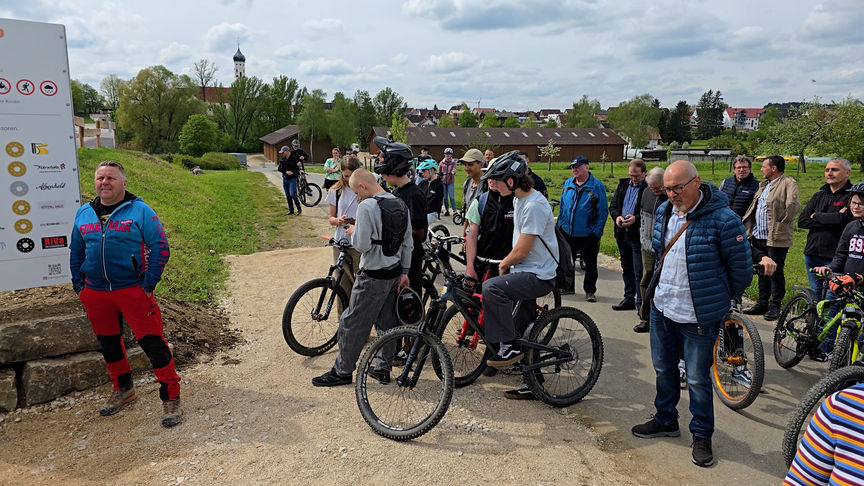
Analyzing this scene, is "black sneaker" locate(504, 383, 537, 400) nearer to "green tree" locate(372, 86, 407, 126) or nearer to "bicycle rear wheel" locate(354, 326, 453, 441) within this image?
"bicycle rear wheel" locate(354, 326, 453, 441)

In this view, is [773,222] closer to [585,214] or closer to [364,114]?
[585,214]

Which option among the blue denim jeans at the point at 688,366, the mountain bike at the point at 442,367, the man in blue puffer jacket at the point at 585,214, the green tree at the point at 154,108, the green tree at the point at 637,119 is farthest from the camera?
the green tree at the point at 637,119

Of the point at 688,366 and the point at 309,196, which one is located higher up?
the point at 309,196

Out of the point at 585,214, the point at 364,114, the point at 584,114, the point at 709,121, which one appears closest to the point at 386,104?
the point at 364,114

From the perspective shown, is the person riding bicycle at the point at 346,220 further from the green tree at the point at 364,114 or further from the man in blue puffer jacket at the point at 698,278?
the green tree at the point at 364,114

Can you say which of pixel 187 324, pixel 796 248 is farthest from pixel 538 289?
pixel 796 248

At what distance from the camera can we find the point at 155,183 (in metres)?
17.8

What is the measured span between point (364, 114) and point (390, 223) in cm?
8191

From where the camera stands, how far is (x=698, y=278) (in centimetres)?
374

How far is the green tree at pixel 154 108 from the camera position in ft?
198

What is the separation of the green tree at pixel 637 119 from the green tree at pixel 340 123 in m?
43.8

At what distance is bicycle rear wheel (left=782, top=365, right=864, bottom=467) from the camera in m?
3.50

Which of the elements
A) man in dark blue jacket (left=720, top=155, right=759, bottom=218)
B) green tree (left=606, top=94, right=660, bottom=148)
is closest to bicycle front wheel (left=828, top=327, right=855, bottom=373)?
man in dark blue jacket (left=720, top=155, right=759, bottom=218)

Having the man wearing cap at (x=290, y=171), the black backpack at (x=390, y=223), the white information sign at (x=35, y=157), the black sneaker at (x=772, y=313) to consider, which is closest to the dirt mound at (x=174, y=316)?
the white information sign at (x=35, y=157)
